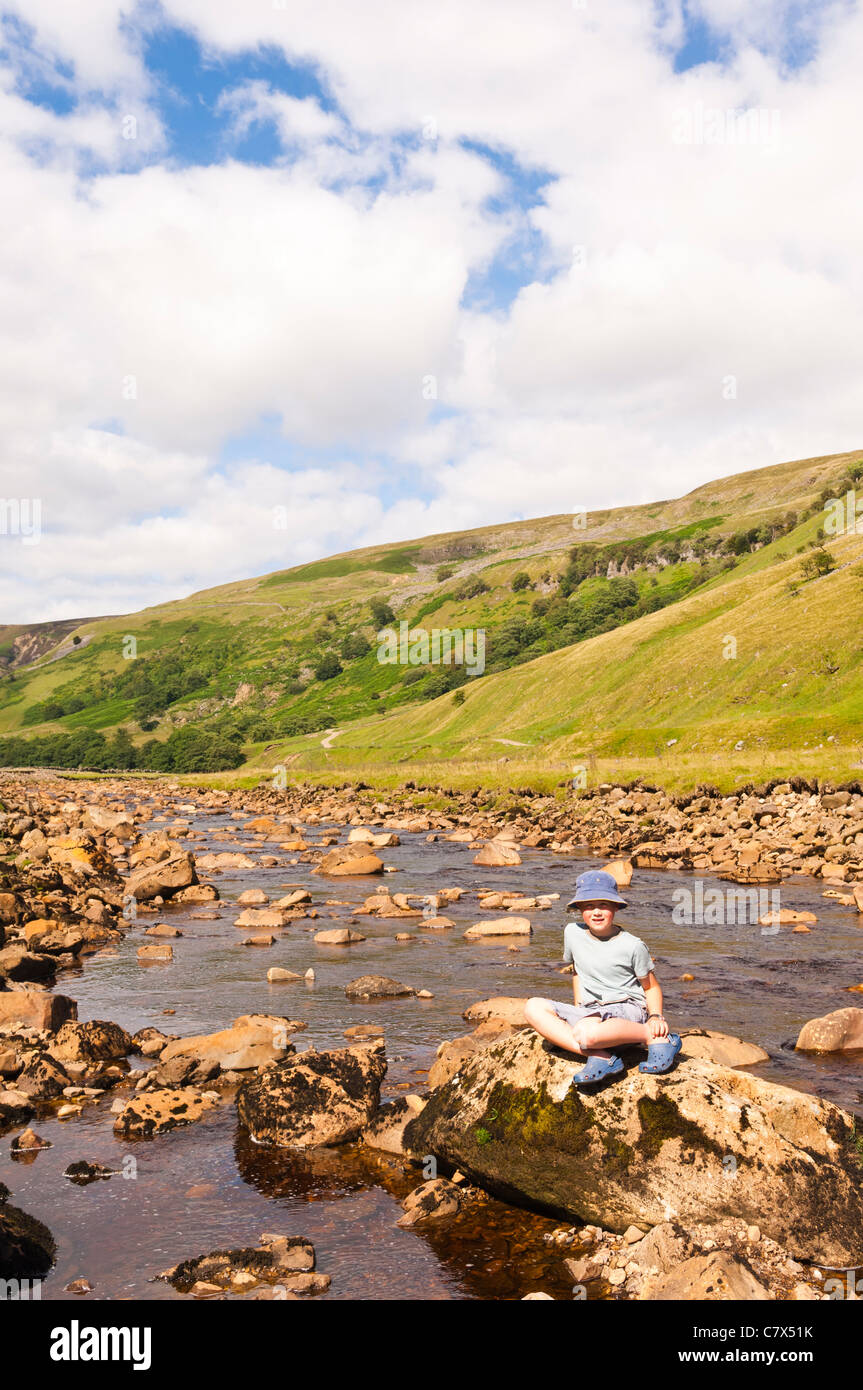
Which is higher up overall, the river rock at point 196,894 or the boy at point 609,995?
the boy at point 609,995

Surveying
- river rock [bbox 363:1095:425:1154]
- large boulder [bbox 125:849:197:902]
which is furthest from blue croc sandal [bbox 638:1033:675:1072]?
large boulder [bbox 125:849:197:902]

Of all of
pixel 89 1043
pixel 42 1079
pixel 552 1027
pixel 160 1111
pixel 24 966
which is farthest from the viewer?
pixel 24 966

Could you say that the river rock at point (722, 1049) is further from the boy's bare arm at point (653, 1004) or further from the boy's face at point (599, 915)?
the boy's face at point (599, 915)

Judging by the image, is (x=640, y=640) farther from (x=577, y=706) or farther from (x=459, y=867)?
(x=459, y=867)

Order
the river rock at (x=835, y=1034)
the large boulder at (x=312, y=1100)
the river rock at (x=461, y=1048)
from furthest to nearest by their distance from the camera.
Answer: the river rock at (x=835, y=1034)
the river rock at (x=461, y=1048)
the large boulder at (x=312, y=1100)

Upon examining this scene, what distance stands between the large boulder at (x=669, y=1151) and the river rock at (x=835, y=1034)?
227 inches

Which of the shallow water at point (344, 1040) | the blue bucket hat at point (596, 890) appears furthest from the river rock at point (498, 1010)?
the blue bucket hat at point (596, 890)

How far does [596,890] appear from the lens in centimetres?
1030

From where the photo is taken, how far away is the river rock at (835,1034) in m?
15.4

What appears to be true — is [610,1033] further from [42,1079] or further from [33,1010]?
[33,1010]

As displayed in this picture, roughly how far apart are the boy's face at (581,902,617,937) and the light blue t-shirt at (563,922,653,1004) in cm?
13

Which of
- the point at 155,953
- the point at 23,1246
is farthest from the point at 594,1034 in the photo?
the point at 155,953

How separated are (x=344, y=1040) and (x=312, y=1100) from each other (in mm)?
4129
